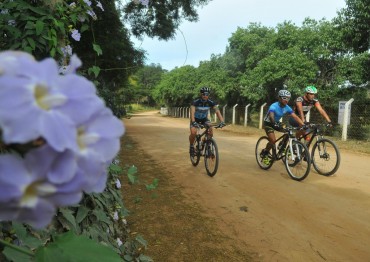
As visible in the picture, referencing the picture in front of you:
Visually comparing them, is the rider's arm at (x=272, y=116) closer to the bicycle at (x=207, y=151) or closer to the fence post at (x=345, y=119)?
the bicycle at (x=207, y=151)

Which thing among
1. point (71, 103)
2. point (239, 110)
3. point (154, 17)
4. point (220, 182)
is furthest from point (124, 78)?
point (239, 110)

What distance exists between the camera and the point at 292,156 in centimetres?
707

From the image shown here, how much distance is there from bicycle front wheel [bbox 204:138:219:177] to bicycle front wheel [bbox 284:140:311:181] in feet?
4.47

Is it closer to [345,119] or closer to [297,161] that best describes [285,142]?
[297,161]

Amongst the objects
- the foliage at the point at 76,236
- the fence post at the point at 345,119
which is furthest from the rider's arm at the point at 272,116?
the fence post at the point at 345,119

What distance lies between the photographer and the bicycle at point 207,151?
285 inches

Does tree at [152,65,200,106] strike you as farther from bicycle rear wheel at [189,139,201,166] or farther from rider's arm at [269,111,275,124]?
rider's arm at [269,111,275,124]

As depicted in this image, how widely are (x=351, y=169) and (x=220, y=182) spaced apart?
10.9ft

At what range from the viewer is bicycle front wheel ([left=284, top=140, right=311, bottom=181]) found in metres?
6.79

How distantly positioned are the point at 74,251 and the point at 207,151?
6900 mm

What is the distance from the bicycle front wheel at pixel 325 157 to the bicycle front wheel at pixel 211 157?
6.77ft

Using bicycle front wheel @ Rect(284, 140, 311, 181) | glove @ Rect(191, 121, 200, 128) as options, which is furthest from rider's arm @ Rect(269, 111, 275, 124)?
glove @ Rect(191, 121, 200, 128)

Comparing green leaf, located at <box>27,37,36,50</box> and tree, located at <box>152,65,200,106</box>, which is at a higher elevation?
tree, located at <box>152,65,200,106</box>

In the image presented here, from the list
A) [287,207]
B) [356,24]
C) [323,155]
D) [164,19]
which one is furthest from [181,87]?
[287,207]
